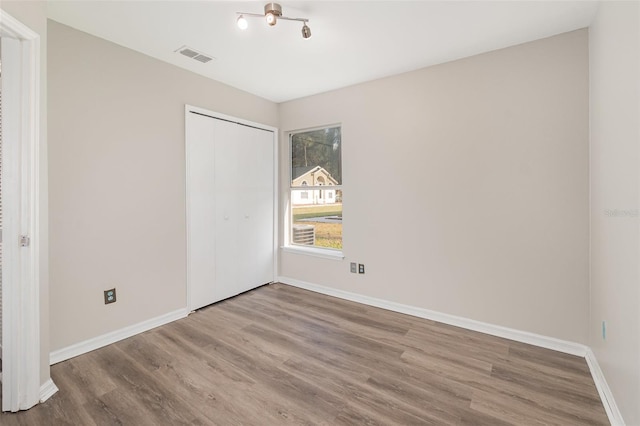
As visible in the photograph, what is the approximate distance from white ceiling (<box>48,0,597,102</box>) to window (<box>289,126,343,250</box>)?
1.04 meters

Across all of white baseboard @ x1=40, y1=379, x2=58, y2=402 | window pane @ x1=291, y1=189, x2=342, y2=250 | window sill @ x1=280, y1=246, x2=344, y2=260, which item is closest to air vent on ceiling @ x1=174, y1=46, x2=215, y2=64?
window pane @ x1=291, y1=189, x2=342, y2=250

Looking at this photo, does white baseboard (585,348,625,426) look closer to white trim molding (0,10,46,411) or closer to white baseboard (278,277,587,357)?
white baseboard (278,277,587,357)

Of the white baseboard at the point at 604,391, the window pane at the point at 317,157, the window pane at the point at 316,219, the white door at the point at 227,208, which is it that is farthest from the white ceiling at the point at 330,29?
the white baseboard at the point at 604,391

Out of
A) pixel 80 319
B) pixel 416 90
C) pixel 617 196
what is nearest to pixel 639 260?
pixel 617 196

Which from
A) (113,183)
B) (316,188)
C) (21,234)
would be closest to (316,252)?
(316,188)

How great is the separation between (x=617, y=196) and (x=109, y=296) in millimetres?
3707

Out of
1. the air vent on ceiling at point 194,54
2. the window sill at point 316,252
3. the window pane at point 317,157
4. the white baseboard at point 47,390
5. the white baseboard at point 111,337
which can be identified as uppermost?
the air vent on ceiling at point 194,54

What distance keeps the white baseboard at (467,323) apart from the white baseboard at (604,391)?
14 cm

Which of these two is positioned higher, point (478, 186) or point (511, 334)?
point (478, 186)

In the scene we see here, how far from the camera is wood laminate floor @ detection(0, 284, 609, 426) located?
170cm

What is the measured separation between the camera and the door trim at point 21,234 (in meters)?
1.67

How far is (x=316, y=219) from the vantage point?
409 cm

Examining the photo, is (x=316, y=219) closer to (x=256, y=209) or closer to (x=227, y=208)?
(x=256, y=209)

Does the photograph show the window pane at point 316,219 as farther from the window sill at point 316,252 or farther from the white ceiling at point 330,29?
the white ceiling at point 330,29
